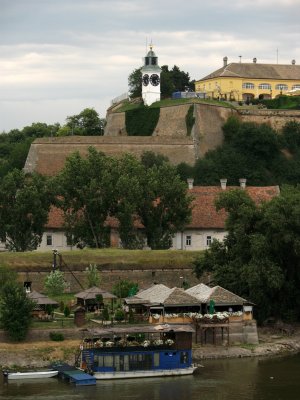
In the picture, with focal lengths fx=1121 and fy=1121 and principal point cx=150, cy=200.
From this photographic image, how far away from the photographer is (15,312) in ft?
151

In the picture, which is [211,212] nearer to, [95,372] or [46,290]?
[46,290]

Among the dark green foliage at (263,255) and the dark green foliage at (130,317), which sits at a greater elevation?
the dark green foliage at (263,255)

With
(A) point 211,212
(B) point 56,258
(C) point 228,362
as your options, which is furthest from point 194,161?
(C) point 228,362

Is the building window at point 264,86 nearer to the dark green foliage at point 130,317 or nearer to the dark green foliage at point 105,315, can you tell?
the dark green foliage at point 105,315

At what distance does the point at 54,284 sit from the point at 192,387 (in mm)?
15223

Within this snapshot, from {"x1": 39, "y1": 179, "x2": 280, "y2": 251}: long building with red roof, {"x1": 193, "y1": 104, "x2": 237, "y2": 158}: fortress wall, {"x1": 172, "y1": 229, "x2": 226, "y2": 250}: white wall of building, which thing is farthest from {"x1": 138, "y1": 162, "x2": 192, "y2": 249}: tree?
{"x1": 193, "y1": 104, "x2": 237, "y2": 158}: fortress wall

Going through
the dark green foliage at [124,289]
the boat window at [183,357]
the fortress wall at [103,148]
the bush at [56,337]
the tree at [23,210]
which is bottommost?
the boat window at [183,357]

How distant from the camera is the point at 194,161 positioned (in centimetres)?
9188

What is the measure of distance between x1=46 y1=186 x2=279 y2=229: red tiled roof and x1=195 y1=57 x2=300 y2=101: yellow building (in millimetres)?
31023

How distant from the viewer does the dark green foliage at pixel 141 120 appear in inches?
3861

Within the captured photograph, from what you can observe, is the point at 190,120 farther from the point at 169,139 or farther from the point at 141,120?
the point at 141,120

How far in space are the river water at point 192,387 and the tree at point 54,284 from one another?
40.9 feet

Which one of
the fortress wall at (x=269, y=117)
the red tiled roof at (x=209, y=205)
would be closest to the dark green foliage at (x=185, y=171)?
the fortress wall at (x=269, y=117)

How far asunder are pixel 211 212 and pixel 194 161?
21.9m
